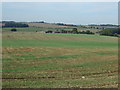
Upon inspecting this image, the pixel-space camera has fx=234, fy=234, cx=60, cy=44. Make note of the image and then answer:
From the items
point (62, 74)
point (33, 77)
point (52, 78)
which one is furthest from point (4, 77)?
point (62, 74)

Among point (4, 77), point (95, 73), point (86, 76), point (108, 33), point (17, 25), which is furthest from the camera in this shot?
point (17, 25)

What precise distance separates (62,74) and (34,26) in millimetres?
90300

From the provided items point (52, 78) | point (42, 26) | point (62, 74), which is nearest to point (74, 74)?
point (62, 74)

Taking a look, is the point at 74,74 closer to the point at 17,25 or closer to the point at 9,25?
the point at 9,25

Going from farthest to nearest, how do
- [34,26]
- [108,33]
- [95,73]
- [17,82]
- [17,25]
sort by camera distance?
[34,26] < [17,25] < [108,33] < [95,73] < [17,82]

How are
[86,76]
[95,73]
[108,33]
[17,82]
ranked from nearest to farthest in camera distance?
[17,82] → [86,76] → [95,73] → [108,33]

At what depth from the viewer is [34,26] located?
104m

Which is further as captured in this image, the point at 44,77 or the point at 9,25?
the point at 9,25

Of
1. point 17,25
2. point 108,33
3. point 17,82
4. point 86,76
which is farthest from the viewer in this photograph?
point 17,25

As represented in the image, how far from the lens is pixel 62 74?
47.8 ft

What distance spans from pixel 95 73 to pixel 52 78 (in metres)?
3.30

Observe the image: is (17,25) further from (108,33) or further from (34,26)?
(108,33)

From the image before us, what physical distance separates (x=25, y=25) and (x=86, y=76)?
289 ft

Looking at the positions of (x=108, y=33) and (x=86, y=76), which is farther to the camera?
(x=108, y=33)
